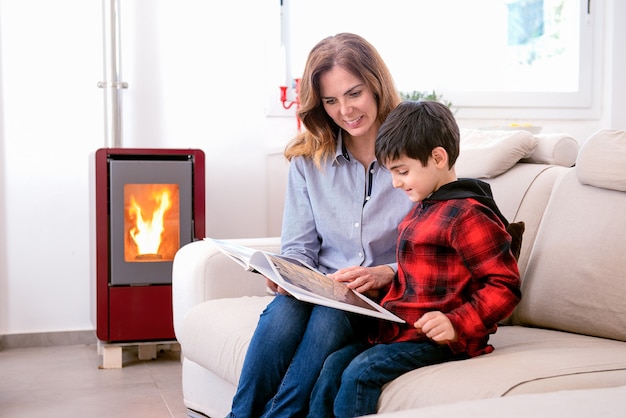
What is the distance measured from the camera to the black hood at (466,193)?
1.77 m

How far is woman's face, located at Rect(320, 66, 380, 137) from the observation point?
2.18 meters

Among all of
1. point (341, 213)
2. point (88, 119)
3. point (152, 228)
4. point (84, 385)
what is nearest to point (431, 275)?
point (341, 213)

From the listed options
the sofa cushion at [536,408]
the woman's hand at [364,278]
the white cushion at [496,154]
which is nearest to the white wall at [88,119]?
the white cushion at [496,154]

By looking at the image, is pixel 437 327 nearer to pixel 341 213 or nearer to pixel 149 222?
pixel 341 213

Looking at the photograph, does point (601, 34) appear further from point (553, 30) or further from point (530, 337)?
point (530, 337)

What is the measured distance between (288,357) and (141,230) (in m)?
1.85

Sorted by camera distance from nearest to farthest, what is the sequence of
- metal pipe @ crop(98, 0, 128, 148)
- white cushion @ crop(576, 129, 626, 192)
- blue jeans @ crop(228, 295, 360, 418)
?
blue jeans @ crop(228, 295, 360, 418) < white cushion @ crop(576, 129, 626, 192) < metal pipe @ crop(98, 0, 128, 148)

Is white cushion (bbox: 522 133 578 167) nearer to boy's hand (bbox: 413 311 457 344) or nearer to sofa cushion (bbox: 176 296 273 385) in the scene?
sofa cushion (bbox: 176 296 273 385)

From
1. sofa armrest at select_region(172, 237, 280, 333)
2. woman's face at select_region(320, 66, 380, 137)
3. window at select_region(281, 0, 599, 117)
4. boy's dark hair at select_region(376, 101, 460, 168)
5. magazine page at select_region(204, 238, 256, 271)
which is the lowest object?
sofa armrest at select_region(172, 237, 280, 333)

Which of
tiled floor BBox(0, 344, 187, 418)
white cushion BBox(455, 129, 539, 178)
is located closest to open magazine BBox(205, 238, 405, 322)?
white cushion BBox(455, 129, 539, 178)

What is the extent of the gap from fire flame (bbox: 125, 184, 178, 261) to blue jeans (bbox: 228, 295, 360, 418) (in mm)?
1748

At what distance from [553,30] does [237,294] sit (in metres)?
2.72

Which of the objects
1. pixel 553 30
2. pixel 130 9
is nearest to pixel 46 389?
pixel 130 9

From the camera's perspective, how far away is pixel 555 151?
2480 mm
